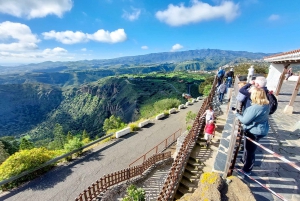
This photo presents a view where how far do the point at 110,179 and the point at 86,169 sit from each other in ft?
8.42

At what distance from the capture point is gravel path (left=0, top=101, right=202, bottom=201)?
8.74 m

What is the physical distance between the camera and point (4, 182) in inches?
345

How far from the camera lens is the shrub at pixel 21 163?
363 inches

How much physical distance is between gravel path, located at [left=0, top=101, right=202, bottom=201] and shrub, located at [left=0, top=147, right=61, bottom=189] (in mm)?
811

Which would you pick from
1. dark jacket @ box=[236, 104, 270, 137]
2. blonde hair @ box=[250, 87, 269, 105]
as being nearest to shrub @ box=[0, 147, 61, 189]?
dark jacket @ box=[236, 104, 270, 137]

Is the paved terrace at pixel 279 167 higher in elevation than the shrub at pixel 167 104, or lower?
higher

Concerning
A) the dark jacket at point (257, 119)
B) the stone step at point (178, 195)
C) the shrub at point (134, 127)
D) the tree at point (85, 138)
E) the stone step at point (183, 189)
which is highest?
the dark jacket at point (257, 119)

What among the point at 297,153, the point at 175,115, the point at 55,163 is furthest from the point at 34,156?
the point at 175,115

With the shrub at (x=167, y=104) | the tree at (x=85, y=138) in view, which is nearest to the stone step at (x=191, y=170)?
the tree at (x=85, y=138)

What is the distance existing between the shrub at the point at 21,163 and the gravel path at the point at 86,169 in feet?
2.66

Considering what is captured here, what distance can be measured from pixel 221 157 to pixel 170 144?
34.0 ft

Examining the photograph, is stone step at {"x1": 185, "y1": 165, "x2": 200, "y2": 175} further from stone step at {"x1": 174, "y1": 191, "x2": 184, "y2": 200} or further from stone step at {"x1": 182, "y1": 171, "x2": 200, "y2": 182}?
stone step at {"x1": 174, "y1": 191, "x2": 184, "y2": 200}

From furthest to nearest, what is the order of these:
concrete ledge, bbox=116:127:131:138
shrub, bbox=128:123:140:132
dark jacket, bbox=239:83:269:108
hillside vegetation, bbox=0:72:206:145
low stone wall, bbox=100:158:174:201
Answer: hillside vegetation, bbox=0:72:206:145 < shrub, bbox=128:123:140:132 < concrete ledge, bbox=116:127:131:138 < low stone wall, bbox=100:158:174:201 < dark jacket, bbox=239:83:269:108

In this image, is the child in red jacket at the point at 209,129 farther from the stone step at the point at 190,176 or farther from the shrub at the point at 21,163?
the shrub at the point at 21,163
